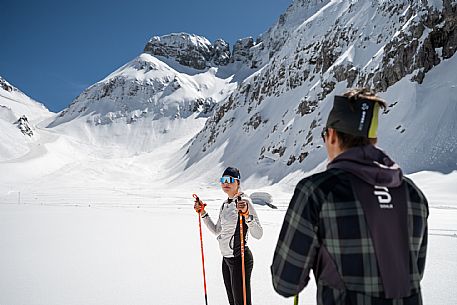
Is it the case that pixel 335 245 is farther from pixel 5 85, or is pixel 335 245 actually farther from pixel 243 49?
pixel 5 85

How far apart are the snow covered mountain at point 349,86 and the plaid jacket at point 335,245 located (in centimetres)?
2339

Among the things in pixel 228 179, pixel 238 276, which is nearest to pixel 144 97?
pixel 228 179

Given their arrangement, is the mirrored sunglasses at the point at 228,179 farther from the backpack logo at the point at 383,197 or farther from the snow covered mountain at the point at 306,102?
the snow covered mountain at the point at 306,102

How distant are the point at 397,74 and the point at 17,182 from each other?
162ft

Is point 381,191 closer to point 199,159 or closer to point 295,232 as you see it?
point 295,232

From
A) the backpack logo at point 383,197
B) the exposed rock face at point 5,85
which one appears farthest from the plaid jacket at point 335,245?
the exposed rock face at point 5,85

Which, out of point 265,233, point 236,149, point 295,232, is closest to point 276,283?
point 295,232

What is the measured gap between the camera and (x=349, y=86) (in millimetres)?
36312

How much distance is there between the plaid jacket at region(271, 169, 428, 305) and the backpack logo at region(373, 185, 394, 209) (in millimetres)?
104

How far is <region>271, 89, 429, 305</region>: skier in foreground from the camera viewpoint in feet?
5.03

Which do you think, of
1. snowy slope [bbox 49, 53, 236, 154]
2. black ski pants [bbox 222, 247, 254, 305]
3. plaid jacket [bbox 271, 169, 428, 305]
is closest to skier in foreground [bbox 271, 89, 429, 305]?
plaid jacket [bbox 271, 169, 428, 305]

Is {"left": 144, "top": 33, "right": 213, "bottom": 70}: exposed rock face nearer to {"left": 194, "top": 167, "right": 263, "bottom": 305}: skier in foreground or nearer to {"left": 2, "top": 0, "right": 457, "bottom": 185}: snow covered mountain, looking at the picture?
{"left": 2, "top": 0, "right": 457, "bottom": 185}: snow covered mountain

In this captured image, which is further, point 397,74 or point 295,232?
point 397,74

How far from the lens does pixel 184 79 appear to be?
12381 cm
